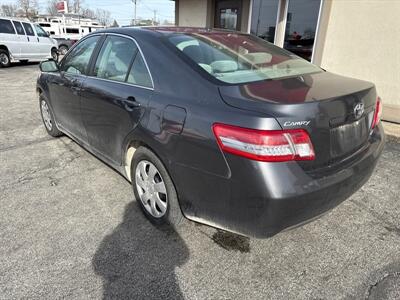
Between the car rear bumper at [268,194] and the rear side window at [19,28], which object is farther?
the rear side window at [19,28]

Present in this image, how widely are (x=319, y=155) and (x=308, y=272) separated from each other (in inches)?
35.3

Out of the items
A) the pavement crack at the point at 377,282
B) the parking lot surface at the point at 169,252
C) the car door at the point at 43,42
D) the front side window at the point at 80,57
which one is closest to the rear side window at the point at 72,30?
the car door at the point at 43,42

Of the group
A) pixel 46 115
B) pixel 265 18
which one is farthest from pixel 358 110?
pixel 265 18

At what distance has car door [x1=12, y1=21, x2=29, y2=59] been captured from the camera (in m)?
14.1

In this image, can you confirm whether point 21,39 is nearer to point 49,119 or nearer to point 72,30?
point 49,119

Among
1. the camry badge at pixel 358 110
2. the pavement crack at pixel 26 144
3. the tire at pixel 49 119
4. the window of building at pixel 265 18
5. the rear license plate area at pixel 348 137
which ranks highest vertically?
the window of building at pixel 265 18

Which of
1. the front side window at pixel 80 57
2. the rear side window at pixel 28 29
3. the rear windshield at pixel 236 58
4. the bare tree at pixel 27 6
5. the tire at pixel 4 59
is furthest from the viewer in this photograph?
the bare tree at pixel 27 6

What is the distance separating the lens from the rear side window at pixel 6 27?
1350 centimetres

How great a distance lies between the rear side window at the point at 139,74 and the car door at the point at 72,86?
95 cm

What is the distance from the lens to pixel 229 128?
6.16ft

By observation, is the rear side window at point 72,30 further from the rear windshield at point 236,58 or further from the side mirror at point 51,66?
the rear windshield at point 236,58

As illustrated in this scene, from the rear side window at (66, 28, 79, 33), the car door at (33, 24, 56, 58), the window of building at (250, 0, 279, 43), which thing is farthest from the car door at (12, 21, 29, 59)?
the rear side window at (66, 28, 79, 33)

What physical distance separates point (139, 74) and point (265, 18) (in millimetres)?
6339

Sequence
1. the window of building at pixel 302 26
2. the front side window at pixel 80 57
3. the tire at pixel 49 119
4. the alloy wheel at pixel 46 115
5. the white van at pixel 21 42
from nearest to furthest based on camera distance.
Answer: the front side window at pixel 80 57 < the tire at pixel 49 119 < the alloy wheel at pixel 46 115 < the window of building at pixel 302 26 < the white van at pixel 21 42
